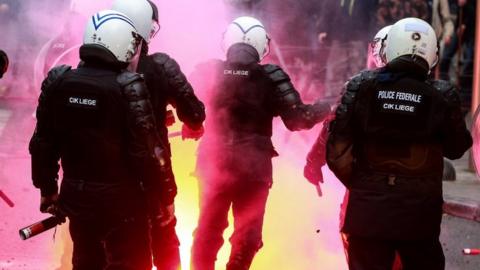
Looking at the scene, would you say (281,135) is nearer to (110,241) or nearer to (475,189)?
(475,189)

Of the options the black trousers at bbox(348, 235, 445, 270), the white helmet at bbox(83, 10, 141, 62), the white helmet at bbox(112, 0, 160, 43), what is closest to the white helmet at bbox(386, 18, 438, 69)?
the black trousers at bbox(348, 235, 445, 270)

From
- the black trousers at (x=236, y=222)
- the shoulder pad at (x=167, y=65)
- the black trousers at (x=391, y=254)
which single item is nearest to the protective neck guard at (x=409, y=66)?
the black trousers at (x=391, y=254)

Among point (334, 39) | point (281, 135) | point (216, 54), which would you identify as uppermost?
point (334, 39)

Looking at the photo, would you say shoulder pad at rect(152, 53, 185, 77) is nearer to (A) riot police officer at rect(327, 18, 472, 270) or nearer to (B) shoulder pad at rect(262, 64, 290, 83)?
(B) shoulder pad at rect(262, 64, 290, 83)

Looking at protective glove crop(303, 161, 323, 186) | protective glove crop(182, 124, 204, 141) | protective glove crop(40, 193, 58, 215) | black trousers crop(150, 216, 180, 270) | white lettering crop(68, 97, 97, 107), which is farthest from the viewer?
protective glove crop(182, 124, 204, 141)

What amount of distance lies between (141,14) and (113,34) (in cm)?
78

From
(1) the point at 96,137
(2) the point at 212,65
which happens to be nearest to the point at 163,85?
(2) the point at 212,65

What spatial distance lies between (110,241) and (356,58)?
26.9ft

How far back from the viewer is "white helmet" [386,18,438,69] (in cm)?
478

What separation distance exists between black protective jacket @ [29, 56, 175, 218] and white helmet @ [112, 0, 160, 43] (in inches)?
32.8

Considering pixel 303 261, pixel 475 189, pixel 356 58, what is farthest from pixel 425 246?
pixel 356 58

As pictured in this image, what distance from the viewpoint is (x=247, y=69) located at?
607 centimetres

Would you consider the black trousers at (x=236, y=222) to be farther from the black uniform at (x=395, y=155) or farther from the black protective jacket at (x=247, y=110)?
the black uniform at (x=395, y=155)

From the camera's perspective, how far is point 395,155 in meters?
4.63
